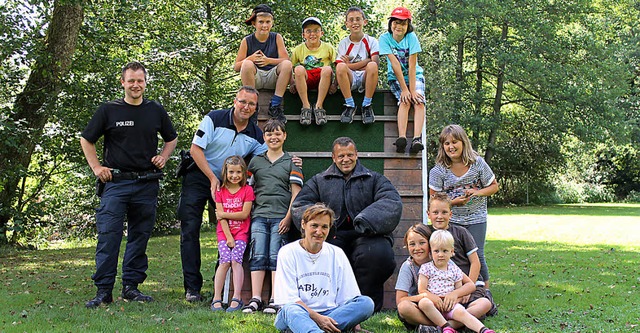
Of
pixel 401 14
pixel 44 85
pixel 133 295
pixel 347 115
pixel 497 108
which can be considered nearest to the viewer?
pixel 133 295

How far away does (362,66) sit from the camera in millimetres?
6895

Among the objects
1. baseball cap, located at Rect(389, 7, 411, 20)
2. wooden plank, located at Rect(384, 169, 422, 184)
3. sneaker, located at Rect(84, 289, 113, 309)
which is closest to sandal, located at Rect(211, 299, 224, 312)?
sneaker, located at Rect(84, 289, 113, 309)

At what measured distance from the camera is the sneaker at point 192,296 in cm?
612

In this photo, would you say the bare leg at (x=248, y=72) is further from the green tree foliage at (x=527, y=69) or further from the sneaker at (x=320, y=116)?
the green tree foliage at (x=527, y=69)

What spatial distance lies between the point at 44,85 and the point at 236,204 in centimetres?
757

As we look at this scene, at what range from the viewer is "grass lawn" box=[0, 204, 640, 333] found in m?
5.01

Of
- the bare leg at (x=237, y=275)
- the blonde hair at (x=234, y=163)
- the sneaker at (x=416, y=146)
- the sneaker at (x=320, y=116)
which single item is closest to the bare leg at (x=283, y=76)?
the sneaker at (x=320, y=116)

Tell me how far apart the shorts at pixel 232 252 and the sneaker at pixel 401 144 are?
179cm

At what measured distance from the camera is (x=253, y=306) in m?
5.52

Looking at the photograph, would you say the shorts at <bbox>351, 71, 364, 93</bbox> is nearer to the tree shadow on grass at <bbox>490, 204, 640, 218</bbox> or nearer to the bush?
the tree shadow on grass at <bbox>490, 204, 640, 218</bbox>

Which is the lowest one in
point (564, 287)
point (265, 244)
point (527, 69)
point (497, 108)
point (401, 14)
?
point (564, 287)

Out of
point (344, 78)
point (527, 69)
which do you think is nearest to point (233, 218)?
point (344, 78)

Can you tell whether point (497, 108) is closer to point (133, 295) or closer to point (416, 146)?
point (416, 146)

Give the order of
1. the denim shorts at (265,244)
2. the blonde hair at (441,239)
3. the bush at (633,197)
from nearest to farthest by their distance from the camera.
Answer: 1. the blonde hair at (441,239)
2. the denim shorts at (265,244)
3. the bush at (633,197)
